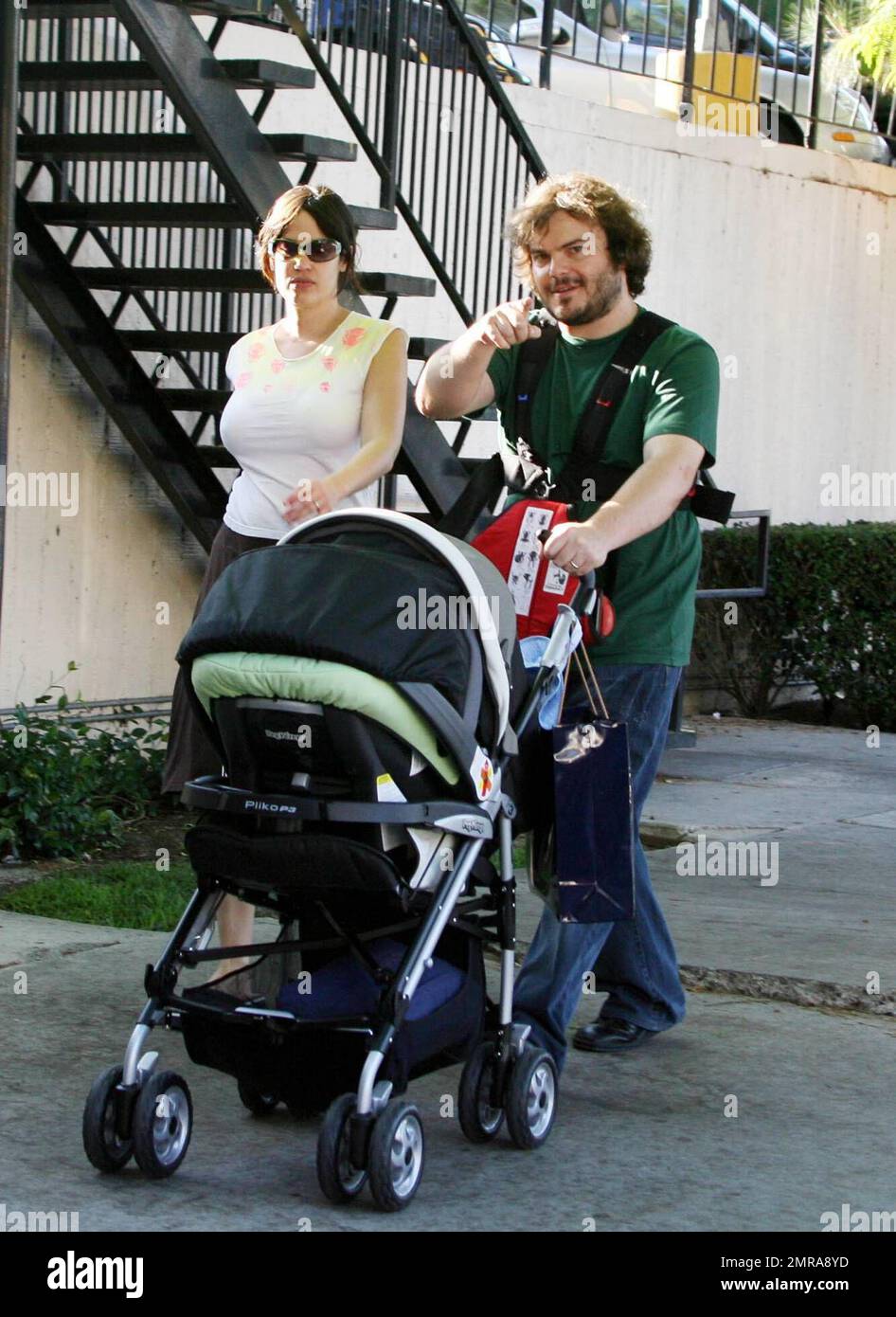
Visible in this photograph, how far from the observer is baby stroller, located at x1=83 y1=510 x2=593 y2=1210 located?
3.73 m

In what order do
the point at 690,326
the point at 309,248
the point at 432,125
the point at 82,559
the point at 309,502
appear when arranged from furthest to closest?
1. the point at 690,326
2. the point at 432,125
3. the point at 82,559
4. the point at 309,248
5. the point at 309,502

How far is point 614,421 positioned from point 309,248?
883mm

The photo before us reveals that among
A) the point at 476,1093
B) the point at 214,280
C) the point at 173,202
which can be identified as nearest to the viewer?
the point at 476,1093

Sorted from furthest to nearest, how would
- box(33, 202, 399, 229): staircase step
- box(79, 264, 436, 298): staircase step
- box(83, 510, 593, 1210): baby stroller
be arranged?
1. box(79, 264, 436, 298): staircase step
2. box(33, 202, 399, 229): staircase step
3. box(83, 510, 593, 1210): baby stroller

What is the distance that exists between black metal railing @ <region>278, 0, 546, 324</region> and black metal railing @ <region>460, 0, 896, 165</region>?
1.90 m

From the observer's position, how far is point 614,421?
457 centimetres

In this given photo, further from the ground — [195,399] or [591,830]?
[195,399]

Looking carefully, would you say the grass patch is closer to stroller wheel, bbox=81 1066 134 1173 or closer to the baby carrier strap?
the baby carrier strap

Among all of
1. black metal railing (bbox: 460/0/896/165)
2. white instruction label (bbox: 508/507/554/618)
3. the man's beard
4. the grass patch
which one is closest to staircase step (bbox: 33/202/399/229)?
the grass patch

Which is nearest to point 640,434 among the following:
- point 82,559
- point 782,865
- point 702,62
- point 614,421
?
point 614,421

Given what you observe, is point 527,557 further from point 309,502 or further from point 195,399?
point 195,399

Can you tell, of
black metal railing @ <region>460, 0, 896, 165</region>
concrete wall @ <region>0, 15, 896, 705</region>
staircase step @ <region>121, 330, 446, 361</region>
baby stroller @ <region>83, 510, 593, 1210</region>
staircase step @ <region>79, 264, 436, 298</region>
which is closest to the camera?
baby stroller @ <region>83, 510, 593, 1210</region>
